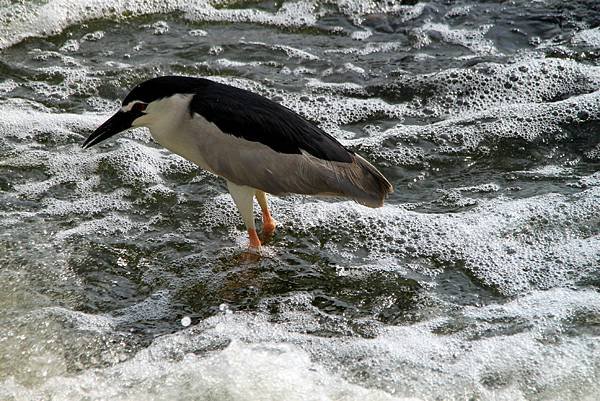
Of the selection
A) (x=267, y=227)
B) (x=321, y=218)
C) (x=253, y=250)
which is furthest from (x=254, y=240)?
(x=321, y=218)

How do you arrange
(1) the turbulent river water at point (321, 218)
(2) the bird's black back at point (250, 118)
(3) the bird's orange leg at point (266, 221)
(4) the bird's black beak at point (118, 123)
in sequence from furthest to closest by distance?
(3) the bird's orange leg at point (266, 221)
(4) the bird's black beak at point (118, 123)
(2) the bird's black back at point (250, 118)
(1) the turbulent river water at point (321, 218)

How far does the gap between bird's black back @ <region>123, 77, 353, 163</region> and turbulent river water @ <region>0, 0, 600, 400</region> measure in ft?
1.83

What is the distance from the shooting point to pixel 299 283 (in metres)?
4.39

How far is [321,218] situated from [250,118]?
79 cm

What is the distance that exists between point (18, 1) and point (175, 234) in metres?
3.36

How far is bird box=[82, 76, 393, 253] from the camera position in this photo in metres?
4.41

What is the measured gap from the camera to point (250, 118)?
4402 mm

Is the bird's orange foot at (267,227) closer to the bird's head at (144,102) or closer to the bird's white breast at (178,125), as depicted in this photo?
the bird's white breast at (178,125)

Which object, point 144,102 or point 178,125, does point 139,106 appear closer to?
point 144,102

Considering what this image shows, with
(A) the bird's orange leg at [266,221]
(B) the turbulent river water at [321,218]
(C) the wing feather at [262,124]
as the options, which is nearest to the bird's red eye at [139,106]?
(C) the wing feather at [262,124]

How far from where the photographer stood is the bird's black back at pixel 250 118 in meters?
4.41

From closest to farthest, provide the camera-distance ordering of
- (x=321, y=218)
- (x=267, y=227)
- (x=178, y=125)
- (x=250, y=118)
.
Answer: (x=250, y=118), (x=178, y=125), (x=267, y=227), (x=321, y=218)

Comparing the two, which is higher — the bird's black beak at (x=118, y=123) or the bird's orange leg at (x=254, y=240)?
the bird's black beak at (x=118, y=123)

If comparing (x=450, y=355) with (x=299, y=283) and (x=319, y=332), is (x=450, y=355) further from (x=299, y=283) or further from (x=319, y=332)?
(x=299, y=283)
